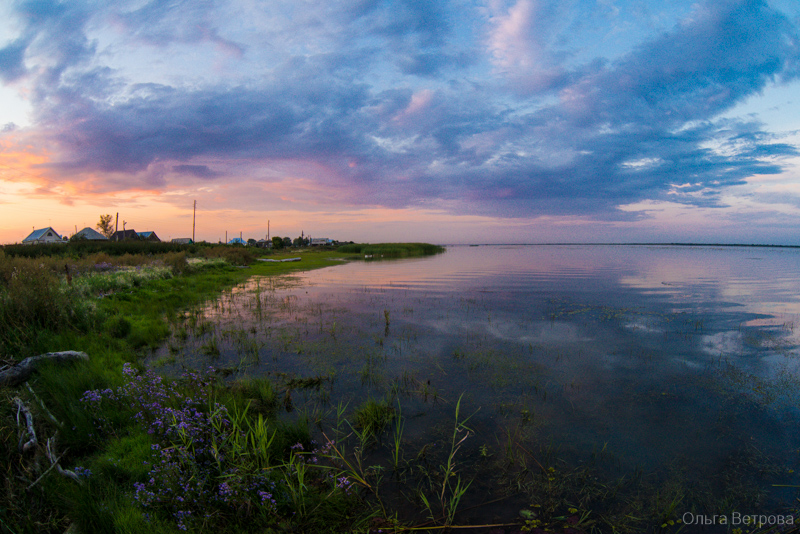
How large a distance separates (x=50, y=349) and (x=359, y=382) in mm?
6881

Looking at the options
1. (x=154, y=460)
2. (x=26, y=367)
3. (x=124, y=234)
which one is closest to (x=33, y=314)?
(x=26, y=367)

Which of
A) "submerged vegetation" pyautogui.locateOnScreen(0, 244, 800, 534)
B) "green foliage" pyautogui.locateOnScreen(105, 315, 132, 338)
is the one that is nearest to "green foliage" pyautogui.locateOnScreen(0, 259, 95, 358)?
"submerged vegetation" pyautogui.locateOnScreen(0, 244, 800, 534)

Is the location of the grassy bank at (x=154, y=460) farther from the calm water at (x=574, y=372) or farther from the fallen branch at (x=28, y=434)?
the calm water at (x=574, y=372)

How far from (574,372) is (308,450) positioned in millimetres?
6272

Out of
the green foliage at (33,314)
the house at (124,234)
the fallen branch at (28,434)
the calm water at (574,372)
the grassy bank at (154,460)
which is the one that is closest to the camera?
the grassy bank at (154,460)

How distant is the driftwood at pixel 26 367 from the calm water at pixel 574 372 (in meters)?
1.84

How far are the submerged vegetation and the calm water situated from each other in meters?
0.06

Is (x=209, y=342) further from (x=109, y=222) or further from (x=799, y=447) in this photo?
(x=109, y=222)

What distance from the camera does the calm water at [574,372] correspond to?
4.79 metres

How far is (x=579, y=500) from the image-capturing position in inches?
158

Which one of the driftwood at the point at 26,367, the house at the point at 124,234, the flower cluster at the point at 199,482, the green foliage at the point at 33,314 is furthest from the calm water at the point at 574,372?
the house at the point at 124,234

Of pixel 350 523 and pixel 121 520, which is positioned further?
pixel 350 523

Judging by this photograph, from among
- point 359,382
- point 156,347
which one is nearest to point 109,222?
point 156,347

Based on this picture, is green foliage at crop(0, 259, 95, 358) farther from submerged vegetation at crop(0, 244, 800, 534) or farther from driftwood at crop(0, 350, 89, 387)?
driftwood at crop(0, 350, 89, 387)
